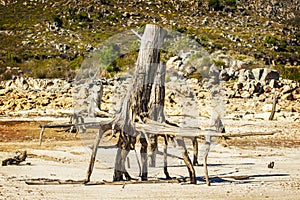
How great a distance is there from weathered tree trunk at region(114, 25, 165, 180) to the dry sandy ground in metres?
1.20

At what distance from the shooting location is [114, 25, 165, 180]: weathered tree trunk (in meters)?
11.7

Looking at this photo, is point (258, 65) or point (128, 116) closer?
point (128, 116)

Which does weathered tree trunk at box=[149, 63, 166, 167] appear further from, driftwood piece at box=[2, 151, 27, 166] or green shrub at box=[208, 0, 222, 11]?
green shrub at box=[208, 0, 222, 11]

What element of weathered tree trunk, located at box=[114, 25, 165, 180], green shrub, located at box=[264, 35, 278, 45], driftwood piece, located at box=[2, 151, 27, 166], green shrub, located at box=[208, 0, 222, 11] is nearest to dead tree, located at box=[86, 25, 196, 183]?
weathered tree trunk, located at box=[114, 25, 165, 180]

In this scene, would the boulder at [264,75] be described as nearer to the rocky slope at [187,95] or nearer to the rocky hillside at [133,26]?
the rocky slope at [187,95]

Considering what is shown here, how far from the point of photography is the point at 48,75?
168 ft

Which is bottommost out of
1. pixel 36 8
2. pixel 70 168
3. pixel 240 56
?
pixel 70 168

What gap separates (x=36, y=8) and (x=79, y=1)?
5693 mm

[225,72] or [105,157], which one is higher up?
[225,72]

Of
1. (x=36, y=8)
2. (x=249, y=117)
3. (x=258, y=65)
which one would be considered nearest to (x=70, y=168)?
(x=249, y=117)

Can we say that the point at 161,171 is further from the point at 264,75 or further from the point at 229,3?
the point at 229,3

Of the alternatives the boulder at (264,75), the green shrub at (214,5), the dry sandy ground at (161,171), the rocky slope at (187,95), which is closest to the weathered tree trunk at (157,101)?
the dry sandy ground at (161,171)

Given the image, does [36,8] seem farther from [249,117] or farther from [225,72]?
[249,117]

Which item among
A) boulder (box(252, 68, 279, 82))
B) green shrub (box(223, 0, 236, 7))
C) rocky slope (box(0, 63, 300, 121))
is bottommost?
rocky slope (box(0, 63, 300, 121))
